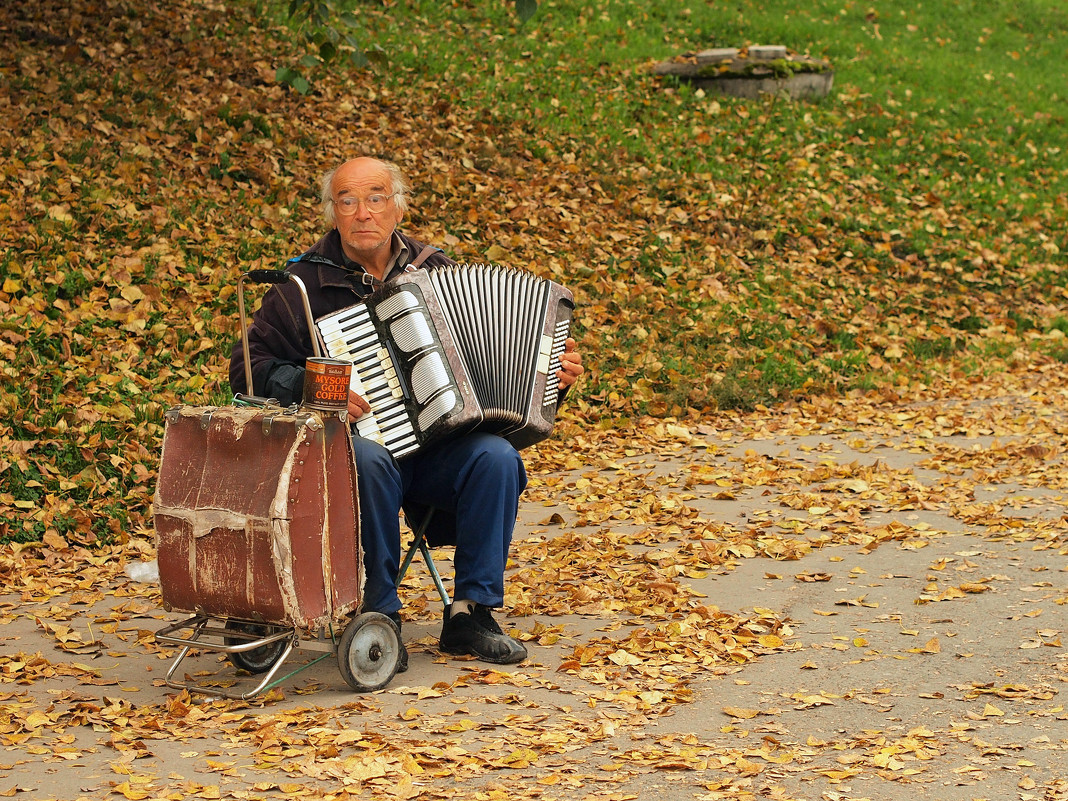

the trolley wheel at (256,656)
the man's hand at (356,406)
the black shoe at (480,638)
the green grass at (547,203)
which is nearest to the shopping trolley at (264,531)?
the trolley wheel at (256,656)

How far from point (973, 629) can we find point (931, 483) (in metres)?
2.38

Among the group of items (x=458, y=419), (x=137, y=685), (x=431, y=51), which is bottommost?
(x=137, y=685)

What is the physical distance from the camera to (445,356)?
4.23 m

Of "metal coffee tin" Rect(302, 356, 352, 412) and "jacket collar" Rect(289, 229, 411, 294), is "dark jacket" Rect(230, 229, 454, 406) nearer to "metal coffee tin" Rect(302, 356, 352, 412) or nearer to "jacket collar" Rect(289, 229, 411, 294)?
"jacket collar" Rect(289, 229, 411, 294)

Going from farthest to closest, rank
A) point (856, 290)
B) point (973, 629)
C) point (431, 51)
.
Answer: point (431, 51), point (856, 290), point (973, 629)

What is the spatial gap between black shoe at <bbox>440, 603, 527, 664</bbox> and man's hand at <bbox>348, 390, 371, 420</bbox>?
783 millimetres

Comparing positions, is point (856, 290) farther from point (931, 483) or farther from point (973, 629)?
point (973, 629)

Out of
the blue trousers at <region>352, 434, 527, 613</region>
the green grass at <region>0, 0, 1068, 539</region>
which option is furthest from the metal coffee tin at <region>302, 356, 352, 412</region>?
the green grass at <region>0, 0, 1068, 539</region>

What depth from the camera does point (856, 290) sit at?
1110 cm

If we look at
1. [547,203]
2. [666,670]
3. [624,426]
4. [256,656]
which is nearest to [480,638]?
[666,670]

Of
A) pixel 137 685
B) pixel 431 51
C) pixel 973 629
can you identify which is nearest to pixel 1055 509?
pixel 973 629

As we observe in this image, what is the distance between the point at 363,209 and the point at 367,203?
0.10ft

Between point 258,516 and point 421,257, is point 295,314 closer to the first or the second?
point 421,257

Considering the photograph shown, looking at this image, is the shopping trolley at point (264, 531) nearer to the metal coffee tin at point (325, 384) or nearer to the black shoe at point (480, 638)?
the metal coffee tin at point (325, 384)
